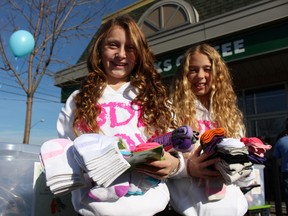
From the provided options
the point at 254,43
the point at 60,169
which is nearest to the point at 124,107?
the point at 60,169

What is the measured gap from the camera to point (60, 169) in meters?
1.13

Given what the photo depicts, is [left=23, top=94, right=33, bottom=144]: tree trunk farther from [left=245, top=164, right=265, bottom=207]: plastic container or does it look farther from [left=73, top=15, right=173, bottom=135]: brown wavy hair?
[left=73, top=15, right=173, bottom=135]: brown wavy hair

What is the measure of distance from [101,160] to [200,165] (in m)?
0.56

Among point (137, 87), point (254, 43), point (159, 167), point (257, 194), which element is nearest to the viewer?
point (159, 167)

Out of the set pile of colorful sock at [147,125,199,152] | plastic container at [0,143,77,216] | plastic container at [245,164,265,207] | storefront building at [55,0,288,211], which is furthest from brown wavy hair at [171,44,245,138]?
storefront building at [55,0,288,211]

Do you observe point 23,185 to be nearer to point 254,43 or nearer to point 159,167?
point 159,167

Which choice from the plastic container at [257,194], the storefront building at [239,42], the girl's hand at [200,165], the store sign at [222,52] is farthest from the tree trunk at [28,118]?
the girl's hand at [200,165]

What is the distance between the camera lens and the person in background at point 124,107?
1.23 metres

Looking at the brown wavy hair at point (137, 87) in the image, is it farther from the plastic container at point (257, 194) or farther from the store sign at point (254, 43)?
the store sign at point (254, 43)

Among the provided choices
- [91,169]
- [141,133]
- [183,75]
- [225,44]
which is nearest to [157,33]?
[225,44]

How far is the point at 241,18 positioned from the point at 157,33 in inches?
78.5

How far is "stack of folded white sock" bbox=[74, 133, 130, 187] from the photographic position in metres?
1.04

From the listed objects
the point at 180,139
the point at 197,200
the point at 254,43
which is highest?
the point at 254,43

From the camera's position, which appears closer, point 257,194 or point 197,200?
point 197,200
